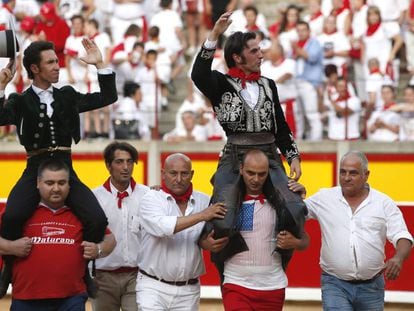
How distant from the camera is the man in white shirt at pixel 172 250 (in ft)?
25.8

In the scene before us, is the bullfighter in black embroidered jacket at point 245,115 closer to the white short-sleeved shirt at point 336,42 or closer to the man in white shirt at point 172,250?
the man in white shirt at point 172,250

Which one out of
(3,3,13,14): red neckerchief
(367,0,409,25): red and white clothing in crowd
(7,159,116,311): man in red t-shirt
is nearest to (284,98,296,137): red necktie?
(367,0,409,25): red and white clothing in crowd

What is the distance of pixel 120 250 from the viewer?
8.68 meters

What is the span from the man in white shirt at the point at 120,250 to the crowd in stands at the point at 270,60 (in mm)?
4249

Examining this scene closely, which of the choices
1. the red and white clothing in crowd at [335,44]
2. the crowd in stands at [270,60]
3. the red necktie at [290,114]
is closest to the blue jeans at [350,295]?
the crowd in stands at [270,60]

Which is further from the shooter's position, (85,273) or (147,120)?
(147,120)

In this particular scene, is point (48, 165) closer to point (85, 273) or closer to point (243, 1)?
point (85, 273)

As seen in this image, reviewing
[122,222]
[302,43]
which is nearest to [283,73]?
[302,43]

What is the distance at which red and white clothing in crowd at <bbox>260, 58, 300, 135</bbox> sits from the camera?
12797mm

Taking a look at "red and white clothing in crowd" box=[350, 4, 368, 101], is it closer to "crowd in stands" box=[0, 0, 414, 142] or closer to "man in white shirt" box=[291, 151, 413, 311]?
"crowd in stands" box=[0, 0, 414, 142]

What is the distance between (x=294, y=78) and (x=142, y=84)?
1675mm

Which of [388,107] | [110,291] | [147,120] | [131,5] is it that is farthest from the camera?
[131,5]

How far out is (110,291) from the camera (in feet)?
28.4

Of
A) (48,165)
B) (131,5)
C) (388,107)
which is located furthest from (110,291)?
(131,5)
